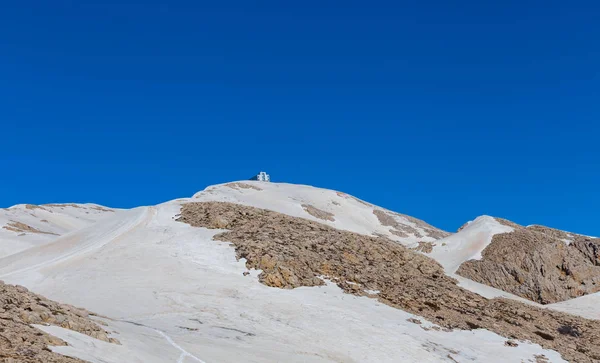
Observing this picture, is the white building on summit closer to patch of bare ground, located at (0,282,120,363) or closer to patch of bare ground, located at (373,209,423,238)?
patch of bare ground, located at (373,209,423,238)

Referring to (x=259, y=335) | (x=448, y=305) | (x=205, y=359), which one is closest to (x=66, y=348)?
(x=205, y=359)

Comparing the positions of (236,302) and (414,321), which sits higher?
(414,321)

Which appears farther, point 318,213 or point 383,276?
point 318,213

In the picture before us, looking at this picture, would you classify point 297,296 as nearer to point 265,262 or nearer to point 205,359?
point 265,262

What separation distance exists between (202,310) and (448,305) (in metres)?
14.8

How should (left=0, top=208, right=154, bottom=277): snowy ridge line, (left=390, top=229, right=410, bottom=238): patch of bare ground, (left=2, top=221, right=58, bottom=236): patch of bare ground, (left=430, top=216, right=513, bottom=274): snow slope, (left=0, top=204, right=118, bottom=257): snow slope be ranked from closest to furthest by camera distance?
(left=0, top=208, right=154, bottom=277): snowy ridge line → (left=430, top=216, right=513, bottom=274): snow slope → (left=0, top=204, right=118, bottom=257): snow slope → (left=2, top=221, right=58, bottom=236): patch of bare ground → (left=390, top=229, right=410, bottom=238): patch of bare ground

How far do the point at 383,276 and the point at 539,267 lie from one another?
15.5m

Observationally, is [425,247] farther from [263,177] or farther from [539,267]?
[263,177]

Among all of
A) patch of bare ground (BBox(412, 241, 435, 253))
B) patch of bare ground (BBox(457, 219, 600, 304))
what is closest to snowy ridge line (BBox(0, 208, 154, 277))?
patch of bare ground (BBox(412, 241, 435, 253))

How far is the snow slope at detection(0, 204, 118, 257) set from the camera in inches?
2071

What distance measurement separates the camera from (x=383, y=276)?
31109 millimetres

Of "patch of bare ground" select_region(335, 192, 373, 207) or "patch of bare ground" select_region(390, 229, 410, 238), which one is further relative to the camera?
"patch of bare ground" select_region(335, 192, 373, 207)

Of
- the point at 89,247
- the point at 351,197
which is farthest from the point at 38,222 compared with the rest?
the point at 351,197

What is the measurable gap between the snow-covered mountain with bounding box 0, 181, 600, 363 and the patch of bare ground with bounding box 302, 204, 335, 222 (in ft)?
106
